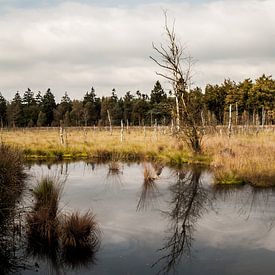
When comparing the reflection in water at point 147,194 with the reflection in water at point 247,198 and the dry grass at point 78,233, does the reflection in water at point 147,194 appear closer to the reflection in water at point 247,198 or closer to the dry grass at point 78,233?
the reflection in water at point 247,198

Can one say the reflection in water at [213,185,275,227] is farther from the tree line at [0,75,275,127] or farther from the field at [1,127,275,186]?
the tree line at [0,75,275,127]

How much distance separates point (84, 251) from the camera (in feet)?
24.9

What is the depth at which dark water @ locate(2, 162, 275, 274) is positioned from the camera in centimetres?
701

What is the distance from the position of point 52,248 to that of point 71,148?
18.3 metres

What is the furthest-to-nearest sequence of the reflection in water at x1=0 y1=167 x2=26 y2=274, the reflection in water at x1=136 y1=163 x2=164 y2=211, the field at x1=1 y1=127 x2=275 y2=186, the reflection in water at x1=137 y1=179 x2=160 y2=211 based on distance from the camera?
the field at x1=1 y1=127 x2=275 y2=186
the reflection in water at x1=136 y1=163 x2=164 y2=211
the reflection in water at x1=137 y1=179 x2=160 y2=211
the reflection in water at x1=0 y1=167 x2=26 y2=274

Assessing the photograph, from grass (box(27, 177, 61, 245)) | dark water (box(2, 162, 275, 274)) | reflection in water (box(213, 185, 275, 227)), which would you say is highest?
grass (box(27, 177, 61, 245))

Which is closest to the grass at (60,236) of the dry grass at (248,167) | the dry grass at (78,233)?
the dry grass at (78,233)

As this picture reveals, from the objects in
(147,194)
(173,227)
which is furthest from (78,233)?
(147,194)

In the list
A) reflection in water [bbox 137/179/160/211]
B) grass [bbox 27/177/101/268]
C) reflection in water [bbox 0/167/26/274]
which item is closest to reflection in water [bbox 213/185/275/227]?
reflection in water [bbox 137/179/160/211]

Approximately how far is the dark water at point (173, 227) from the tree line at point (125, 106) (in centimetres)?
3795

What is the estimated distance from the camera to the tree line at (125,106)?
171 ft

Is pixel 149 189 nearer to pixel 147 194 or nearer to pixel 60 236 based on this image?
pixel 147 194

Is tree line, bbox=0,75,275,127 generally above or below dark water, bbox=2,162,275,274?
above

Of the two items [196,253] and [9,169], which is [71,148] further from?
[196,253]
